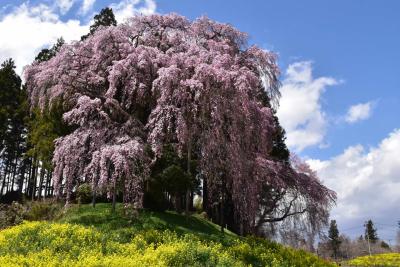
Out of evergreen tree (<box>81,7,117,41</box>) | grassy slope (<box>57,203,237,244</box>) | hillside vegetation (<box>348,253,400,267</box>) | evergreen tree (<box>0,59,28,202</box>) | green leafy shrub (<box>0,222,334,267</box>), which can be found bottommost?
hillside vegetation (<box>348,253,400,267</box>)

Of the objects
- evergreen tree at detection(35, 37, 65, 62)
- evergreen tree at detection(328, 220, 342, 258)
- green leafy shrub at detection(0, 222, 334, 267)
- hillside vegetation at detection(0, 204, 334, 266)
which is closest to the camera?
green leafy shrub at detection(0, 222, 334, 267)

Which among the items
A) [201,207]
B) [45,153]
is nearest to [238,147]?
[45,153]

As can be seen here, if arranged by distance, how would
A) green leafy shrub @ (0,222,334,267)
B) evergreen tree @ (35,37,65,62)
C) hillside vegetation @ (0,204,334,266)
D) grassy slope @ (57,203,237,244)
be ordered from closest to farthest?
green leafy shrub @ (0,222,334,267) → hillside vegetation @ (0,204,334,266) → grassy slope @ (57,203,237,244) → evergreen tree @ (35,37,65,62)

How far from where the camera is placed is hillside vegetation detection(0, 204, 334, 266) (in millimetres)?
11479

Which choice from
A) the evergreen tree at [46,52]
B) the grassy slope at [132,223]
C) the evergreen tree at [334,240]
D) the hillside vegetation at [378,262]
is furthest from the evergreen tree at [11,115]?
the evergreen tree at [334,240]

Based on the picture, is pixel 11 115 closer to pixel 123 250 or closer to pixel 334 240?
pixel 123 250

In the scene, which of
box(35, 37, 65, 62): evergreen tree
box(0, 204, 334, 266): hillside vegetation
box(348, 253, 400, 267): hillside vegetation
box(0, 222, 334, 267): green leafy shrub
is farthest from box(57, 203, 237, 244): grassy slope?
box(348, 253, 400, 267): hillside vegetation

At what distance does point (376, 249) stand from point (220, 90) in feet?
207

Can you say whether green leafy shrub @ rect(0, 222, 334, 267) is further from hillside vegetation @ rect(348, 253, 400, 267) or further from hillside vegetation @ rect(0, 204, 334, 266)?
hillside vegetation @ rect(348, 253, 400, 267)

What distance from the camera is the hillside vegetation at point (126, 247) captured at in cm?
1148

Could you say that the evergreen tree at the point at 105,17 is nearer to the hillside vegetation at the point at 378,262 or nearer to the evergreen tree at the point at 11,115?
the evergreen tree at the point at 11,115

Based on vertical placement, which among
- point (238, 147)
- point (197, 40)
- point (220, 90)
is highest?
point (197, 40)

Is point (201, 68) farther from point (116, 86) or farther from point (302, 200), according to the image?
point (302, 200)

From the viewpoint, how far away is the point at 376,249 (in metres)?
72.4
